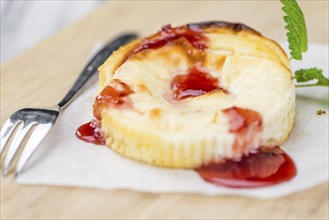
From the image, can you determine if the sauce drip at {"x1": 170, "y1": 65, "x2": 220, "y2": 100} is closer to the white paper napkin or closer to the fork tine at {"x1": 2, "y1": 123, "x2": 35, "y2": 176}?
the white paper napkin

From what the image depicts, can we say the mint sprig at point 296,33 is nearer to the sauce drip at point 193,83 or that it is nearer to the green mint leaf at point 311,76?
the green mint leaf at point 311,76

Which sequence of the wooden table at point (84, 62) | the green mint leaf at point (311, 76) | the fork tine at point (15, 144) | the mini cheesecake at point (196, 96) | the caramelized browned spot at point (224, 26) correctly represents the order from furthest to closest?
the caramelized browned spot at point (224, 26) → the green mint leaf at point (311, 76) → the fork tine at point (15, 144) → the mini cheesecake at point (196, 96) → the wooden table at point (84, 62)

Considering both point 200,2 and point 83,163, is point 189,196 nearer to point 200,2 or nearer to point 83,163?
point 83,163

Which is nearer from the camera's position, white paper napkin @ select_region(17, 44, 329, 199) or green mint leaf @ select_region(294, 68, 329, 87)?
white paper napkin @ select_region(17, 44, 329, 199)

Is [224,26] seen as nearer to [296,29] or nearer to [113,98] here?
[296,29]

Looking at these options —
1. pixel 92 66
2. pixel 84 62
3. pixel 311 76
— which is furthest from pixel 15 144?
pixel 311 76

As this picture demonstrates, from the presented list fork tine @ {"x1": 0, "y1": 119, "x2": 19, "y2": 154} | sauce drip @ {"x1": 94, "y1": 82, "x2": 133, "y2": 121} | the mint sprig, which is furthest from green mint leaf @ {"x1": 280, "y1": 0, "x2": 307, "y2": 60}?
fork tine @ {"x1": 0, "y1": 119, "x2": 19, "y2": 154}

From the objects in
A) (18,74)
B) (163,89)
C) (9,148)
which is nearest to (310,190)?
(163,89)

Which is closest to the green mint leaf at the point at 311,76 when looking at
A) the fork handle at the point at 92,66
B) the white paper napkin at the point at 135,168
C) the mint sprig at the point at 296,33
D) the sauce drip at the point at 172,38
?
the mint sprig at the point at 296,33
